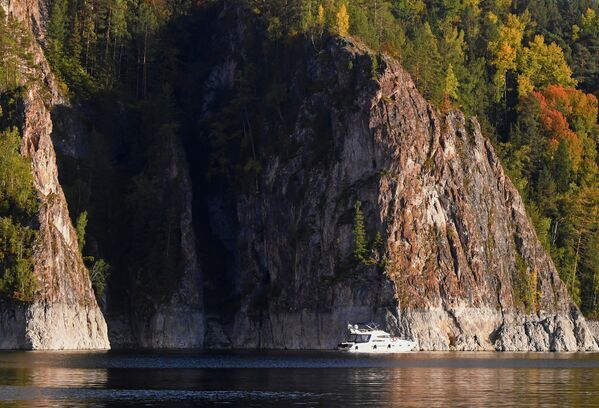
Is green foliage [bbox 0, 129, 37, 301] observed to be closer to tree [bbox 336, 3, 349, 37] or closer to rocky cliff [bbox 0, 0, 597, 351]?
rocky cliff [bbox 0, 0, 597, 351]

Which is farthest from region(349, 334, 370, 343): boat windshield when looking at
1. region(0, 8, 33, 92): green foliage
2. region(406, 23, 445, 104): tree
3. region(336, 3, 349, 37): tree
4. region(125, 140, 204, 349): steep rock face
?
region(0, 8, 33, 92): green foliage

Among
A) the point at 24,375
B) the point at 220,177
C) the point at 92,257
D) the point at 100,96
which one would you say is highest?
the point at 100,96

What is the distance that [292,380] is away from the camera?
351ft

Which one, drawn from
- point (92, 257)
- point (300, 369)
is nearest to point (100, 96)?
point (92, 257)

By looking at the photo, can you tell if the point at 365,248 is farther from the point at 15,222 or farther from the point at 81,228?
the point at 15,222

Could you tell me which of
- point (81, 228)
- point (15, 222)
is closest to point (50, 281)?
point (15, 222)

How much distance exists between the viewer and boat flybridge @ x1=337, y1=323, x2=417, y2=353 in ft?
522

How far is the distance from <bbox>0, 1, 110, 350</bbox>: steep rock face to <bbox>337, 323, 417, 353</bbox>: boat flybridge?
95.5 ft

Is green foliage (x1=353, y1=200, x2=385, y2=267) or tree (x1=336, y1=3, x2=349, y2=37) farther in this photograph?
tree (x1=336, y1=3, x2=349, y2=37)

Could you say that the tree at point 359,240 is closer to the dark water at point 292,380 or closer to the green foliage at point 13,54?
the dark water at point 292,380

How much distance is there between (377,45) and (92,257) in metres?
49.4

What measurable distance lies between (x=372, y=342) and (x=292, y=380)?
53.4 meters

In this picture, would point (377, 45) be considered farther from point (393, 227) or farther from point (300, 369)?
point (300, 369)

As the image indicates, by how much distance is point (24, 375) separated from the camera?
106625mm
